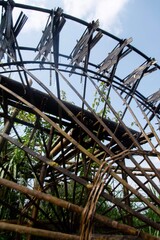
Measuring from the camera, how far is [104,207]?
956 centimetres

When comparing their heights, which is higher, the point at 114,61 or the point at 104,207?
the point at 114,61

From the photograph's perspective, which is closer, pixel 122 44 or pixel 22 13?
pixel 22 13

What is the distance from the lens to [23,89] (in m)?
6.50

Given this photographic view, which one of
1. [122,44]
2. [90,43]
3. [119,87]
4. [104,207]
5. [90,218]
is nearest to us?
[90,218]

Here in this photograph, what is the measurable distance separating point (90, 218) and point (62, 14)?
5.20 m

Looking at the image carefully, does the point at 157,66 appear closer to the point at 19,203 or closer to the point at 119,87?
the point at 119,87

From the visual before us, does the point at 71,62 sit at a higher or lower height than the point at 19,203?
higher

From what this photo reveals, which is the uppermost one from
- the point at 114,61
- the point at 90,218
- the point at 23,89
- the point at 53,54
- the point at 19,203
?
the point at 114,61

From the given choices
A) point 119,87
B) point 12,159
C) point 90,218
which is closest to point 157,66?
point 119,87

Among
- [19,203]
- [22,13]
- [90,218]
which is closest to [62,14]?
[22,13]

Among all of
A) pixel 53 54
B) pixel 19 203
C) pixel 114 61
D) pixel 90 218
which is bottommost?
pixel 90 218

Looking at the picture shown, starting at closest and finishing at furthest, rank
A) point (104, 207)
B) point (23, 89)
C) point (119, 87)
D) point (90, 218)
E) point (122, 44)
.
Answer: point (90, 218) → point (23, 89) → point (122, 44) → point (119, 87) → point (104, 207)

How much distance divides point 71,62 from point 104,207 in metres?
4.43

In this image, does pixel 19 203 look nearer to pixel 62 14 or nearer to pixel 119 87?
pixel 119 87
